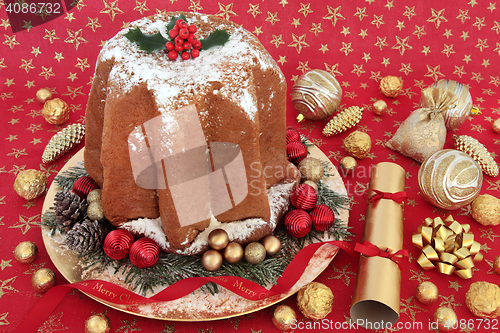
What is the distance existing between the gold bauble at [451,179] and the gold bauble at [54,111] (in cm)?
167

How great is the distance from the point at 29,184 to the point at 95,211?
1.43 ft

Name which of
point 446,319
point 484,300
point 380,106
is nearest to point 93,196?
point 446,319

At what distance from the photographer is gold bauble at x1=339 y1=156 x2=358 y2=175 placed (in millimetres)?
1728

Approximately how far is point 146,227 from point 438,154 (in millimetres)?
1109

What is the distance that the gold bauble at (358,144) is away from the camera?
5.84 feet

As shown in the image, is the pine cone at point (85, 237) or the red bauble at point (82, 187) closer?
the pine cone at point (85, 237)

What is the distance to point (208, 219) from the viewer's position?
1347 mm

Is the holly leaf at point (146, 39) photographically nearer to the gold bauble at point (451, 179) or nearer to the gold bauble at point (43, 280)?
the gold bauble at point (43, 280)

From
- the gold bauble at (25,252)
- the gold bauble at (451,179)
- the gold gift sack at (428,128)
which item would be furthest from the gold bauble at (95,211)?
the gold gift sack at (428,128)

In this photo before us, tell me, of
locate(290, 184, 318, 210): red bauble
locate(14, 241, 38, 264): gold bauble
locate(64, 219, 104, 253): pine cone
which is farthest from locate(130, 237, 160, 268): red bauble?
locate(290, 184, 318, 210): red bauble

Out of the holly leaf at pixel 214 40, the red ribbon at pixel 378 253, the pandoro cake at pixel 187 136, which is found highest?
the holly leaf at pixel 214 40

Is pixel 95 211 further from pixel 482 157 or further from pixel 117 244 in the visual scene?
pixel 482 157

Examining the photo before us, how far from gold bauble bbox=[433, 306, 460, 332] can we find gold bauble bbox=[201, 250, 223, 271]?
2.29 ft

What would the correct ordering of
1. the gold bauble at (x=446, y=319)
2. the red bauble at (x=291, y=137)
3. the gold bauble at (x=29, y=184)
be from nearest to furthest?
1. the gold bauble at (x=446, y=319)
2. the gold bauble at (x=29, y=184)
3. the red bauble at (x=291, y=137)
